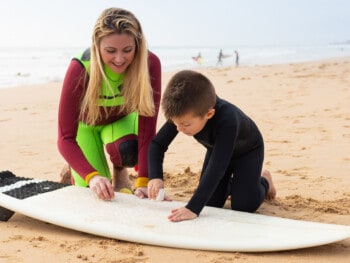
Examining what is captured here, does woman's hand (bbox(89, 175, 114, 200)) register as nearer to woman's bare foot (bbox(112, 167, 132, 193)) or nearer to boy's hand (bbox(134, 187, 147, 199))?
boy's hand (bbox(134, 187, 147, 199))

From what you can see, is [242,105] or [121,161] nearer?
[121,161]

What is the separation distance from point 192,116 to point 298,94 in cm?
604

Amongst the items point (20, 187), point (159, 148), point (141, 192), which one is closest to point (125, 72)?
point (159, 148)

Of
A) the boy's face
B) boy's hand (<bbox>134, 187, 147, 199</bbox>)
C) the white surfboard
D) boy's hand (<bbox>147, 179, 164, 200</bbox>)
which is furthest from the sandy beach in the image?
the boy's face

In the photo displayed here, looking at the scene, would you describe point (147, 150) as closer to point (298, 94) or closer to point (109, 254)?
point (109, 254)

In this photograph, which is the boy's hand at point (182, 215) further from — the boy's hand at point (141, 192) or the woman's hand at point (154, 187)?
the boy's hand at point (141, 192)

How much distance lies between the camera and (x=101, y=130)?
3652 mm

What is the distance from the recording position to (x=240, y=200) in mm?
3084

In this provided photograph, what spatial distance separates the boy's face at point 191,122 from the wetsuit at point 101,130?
0.62m

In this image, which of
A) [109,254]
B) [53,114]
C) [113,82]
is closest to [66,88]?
[113,82]

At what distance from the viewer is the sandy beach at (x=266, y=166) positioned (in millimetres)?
2434

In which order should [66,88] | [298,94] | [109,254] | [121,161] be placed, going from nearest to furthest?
1. [109,254]
2. [66,88]
3. [121,161]
4. [298,94]

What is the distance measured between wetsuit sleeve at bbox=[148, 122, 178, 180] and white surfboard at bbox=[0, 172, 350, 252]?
6.9 inches

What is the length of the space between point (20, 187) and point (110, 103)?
2.41ft
